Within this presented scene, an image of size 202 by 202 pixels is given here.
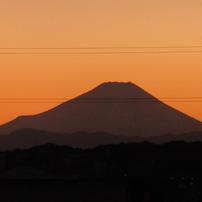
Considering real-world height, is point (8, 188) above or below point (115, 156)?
below

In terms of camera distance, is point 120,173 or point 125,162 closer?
point 120,173

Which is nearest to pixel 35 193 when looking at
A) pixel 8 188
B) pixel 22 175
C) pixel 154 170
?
pixel 8 188

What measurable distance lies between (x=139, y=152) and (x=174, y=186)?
53.1 m

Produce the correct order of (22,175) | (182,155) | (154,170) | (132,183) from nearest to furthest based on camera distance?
(132,183) → (22,175) → (154,170) → (182,155)

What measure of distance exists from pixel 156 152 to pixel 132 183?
11861 centimetres

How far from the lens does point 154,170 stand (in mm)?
136250

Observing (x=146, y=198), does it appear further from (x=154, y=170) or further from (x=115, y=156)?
(x=115, y=156)

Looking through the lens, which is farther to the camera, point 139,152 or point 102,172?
point 139,152

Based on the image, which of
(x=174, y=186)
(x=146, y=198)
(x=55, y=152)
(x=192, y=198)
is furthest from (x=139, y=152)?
(x=146, y=198)

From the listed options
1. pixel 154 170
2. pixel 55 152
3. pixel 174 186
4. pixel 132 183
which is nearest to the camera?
pixel 132 183

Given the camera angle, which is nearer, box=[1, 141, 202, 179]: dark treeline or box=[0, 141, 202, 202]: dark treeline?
box=[0, 141, 202, 202]: dark treeline

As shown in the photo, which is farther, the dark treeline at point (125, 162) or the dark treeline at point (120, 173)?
the dark treeline at point (125, 162)

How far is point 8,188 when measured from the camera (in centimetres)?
4803

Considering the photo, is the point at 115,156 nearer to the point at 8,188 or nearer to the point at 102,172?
the point at 102,172
